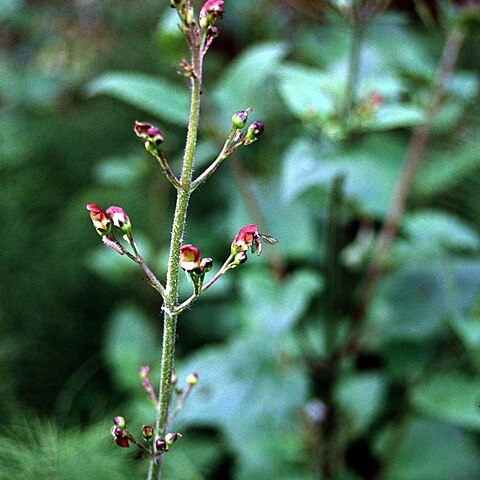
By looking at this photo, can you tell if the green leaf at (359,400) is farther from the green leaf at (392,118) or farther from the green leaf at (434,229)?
the green leaf at (392,118)

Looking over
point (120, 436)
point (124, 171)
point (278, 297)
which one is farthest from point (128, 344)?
point (120, 436)

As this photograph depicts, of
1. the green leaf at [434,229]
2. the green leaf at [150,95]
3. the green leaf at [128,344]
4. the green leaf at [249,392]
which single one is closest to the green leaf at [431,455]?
the green leaf at [249,392]

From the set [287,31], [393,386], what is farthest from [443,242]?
[287,31]

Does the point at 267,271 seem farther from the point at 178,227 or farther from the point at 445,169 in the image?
the point at 178,227

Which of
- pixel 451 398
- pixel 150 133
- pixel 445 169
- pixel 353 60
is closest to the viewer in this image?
pixel 150 133

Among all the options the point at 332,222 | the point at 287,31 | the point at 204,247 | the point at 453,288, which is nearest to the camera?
the point at 332,222

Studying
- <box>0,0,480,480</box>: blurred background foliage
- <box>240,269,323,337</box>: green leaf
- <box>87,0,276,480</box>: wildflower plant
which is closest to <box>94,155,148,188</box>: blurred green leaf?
<box>0,0,480,480</box>: blurred background foliage

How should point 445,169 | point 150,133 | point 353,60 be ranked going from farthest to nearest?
point 445,169, point 353,60, point 150,133

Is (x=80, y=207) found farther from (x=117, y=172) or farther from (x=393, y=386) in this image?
(x=393, y=386)
